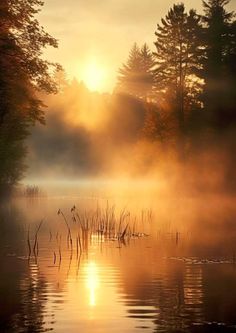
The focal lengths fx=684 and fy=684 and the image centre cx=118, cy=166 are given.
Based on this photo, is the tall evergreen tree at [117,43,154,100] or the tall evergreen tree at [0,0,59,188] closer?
the tall evergreen tree at [0,0,59,188]

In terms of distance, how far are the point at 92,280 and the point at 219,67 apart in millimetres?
38622

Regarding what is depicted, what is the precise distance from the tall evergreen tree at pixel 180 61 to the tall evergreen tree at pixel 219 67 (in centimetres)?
165

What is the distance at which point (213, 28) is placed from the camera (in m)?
55.0

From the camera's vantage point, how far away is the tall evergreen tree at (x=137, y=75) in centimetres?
12900

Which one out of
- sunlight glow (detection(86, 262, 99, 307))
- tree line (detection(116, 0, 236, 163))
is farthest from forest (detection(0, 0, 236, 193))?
sunlight glow (detection(86, 262, 99, 307))

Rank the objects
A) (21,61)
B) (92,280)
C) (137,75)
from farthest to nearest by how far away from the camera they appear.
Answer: (137,75), (21,61), (92,280)

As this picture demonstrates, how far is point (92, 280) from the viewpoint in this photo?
16.9 meters

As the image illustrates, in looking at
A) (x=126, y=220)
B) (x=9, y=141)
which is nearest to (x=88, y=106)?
(x=9, y=141)

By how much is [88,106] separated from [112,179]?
15.2 m

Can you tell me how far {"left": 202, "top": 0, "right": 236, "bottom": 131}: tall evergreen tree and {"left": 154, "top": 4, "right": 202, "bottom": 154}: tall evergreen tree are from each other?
5.42 ft

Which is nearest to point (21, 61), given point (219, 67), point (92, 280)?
point (92, 280)

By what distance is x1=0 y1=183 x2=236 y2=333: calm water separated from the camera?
12.3 meters

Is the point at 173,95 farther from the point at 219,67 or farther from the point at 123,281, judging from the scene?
the point at 123,281

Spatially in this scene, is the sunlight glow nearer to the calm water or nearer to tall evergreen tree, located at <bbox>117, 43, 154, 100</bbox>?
the calm water
